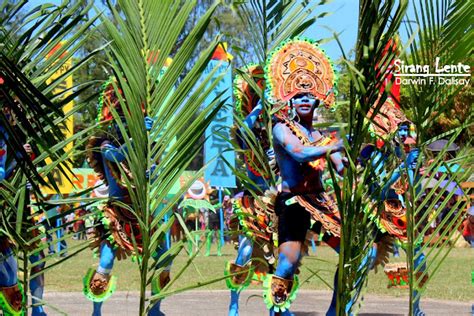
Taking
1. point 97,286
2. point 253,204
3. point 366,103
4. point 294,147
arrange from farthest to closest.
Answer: point 253,204
point 97,286
point 294,147
point 366,103

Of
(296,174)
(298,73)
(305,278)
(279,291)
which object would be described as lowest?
(305,278)

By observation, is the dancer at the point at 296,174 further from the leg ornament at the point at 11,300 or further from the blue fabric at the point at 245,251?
the blue fabric at the point at 245,251

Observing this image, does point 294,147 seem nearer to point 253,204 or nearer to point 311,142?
point 311,142

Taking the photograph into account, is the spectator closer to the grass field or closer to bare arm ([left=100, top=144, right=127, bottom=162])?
the grass field

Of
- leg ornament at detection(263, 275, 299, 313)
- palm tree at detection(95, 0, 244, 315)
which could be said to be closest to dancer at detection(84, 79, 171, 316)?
leg ornament at detection(263, 275, 299, 313)

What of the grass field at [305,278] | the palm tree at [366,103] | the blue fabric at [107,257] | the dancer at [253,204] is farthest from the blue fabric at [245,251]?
the palm tree at [366,103]

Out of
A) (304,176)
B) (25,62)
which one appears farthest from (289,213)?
(25,62)

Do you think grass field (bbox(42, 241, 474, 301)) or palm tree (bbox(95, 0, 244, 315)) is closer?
palm tree (bbox(95, 0, 244, 315))

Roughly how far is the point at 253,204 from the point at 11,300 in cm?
261

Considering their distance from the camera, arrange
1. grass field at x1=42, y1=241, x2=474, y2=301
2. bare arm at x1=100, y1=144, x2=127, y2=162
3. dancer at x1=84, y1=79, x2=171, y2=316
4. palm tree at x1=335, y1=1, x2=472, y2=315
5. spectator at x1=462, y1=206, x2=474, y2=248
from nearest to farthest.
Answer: palm tree at x1=335, y1=1, x2=472, y2=315 → bare arm at x1=100, y1=144, x2=127, y2=162 → dancer at x1=84, y1=79, x2=171, y2=316 → spectator at x1=462, y1=206, x2=474, y2=248 → grass field at x1=42, y1=241, x2=474, y2=301

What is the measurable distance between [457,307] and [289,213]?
14.2 ft

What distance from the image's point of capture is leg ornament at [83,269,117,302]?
24.8 ft

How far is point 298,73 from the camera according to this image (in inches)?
250

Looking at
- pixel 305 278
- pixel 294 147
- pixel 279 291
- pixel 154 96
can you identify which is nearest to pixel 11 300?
pixel 279 291
